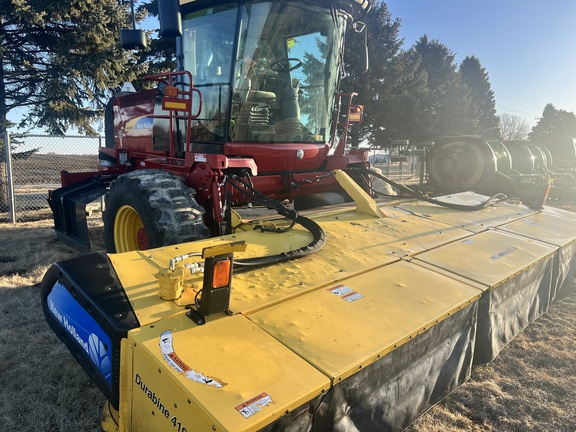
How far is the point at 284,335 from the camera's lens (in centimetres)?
160

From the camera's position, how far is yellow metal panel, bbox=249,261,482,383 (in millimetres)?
1540

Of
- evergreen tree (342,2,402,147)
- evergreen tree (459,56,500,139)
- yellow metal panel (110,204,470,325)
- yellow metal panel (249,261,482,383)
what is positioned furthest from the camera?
evergreen tree (459,56,500,139)

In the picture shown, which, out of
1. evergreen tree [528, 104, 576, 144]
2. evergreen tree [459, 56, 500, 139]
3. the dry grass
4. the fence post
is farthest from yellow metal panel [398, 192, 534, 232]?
evergreen tree [459, 56, 500, 139]

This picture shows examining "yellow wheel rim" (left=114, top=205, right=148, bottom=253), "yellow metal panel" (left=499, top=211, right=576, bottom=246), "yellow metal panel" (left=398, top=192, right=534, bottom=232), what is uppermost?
"yellow metal panel" (left=398, top=192, right=534, bottom=232)

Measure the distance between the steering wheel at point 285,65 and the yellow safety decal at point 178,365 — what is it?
122 inches

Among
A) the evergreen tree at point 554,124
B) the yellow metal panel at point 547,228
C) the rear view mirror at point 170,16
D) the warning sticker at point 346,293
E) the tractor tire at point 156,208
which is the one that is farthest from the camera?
the evergreen tree at point 554,124

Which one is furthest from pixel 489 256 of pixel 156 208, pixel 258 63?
pixel 258 63

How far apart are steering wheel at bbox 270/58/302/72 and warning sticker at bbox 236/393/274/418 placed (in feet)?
10.9

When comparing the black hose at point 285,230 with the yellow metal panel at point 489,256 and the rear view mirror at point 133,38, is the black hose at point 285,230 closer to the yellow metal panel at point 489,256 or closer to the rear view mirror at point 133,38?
the yellow metal panel at point 489,256

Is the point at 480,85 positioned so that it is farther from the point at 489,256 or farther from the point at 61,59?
the point at 489,256

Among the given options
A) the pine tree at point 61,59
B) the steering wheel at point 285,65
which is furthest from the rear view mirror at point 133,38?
the pine tree at point 61,59

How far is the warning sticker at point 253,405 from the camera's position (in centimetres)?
119

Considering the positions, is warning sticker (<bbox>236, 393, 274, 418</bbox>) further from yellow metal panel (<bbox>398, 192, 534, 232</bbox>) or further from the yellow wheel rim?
yellow metal panel (<bbox>398, 192, 534, 232</bbox>)

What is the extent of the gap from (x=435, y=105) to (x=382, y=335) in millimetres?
25901
